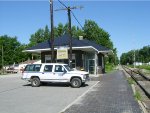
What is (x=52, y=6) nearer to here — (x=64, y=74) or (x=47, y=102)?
(x=64, y=74)

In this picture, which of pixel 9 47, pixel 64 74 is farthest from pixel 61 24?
pixel 64 74

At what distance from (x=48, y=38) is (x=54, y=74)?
85.7 meters

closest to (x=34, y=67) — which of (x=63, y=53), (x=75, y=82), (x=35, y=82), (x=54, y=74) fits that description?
(x=35, y=82)

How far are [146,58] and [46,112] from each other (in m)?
183

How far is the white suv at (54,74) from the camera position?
941 inches

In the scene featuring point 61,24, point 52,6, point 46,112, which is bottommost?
point 46,112

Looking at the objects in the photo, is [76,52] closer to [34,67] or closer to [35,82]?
[34,67]

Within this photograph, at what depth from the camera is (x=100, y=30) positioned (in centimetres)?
8950

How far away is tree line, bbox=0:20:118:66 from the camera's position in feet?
288

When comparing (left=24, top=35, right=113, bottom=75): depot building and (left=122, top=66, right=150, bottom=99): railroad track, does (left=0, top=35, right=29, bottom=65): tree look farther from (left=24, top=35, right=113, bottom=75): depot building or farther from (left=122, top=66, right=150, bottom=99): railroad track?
(left=122, top=66, right=150, bottom=99): railroad track

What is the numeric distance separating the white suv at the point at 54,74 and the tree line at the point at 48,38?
5938 centimetres

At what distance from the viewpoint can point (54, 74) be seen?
79.5 ft

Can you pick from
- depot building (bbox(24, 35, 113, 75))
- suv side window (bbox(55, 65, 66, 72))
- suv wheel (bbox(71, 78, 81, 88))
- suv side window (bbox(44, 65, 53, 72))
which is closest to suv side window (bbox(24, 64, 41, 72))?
suv side window (bbox(44, 65, 53, 72))

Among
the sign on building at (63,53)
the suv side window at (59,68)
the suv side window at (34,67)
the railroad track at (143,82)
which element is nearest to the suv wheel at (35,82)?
the suv side window at (34,67)
